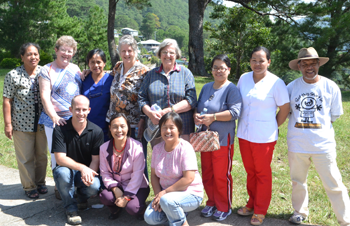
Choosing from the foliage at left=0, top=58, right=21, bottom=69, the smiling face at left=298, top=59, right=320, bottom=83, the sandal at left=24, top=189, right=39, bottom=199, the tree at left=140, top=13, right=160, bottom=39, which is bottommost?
the sandal at left=24, top=189, right=39, bottom=199

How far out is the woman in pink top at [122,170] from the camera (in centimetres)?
322

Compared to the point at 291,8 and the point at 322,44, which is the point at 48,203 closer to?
the point at 322,44

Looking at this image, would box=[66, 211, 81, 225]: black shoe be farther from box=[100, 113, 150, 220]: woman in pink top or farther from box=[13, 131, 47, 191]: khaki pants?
box=[13, 131, 47, 191]: khaki pants

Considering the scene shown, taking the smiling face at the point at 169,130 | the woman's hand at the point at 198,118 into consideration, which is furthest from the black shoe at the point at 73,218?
the woman's hand at the point at 198,118

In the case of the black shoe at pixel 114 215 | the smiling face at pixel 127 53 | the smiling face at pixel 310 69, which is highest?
the smiling face at pixel 127 53

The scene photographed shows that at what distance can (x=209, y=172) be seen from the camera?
11.3 ft

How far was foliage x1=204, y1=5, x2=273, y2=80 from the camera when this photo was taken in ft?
49.8

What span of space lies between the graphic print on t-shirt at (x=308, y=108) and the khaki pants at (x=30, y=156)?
315cm

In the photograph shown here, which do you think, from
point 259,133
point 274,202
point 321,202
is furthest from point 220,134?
point 321,202

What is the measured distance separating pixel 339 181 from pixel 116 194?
2.26m

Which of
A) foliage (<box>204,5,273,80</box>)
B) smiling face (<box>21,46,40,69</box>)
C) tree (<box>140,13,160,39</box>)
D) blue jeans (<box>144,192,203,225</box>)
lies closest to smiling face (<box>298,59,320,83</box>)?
blue jeans (<box>144,192,203,225</box>)

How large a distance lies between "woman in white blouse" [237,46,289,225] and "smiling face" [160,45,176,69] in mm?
843

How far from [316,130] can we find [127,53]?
221 centimetres

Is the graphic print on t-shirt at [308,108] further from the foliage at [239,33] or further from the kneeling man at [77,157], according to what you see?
the foliage at [239,33]
